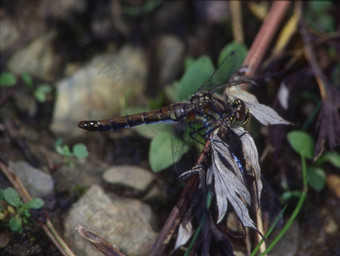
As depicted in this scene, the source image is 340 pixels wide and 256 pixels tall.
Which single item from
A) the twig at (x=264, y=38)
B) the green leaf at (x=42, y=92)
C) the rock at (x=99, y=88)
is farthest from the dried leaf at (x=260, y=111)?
the green leaf at (x=42, y=92)

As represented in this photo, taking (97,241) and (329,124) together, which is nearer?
(97,241)

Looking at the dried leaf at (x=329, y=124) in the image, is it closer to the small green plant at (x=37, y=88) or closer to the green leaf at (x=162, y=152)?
the green leaf at (x=162, y=152)

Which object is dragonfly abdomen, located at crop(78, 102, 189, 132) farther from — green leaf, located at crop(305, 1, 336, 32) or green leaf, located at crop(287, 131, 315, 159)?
green leaf, located at crop(305, 1, 336, 32)

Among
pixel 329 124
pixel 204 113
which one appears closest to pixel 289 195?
pixel 329 124

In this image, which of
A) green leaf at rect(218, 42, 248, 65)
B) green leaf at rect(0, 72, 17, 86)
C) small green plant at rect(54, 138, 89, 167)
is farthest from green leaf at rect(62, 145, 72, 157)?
green leaf at rect(218, 42, 248, 65)

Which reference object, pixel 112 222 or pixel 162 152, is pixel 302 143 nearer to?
pixel 162 152

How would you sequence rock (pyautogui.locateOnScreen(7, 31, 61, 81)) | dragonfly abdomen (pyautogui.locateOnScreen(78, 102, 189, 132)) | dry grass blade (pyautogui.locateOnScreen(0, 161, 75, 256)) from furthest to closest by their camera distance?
rock (pyautogui.locateOnScreen(7, 31, 61, 81)) → dragonfly abdomen (pyautogui.locateOnScreen(78, 102, 189, 132)) → dry grass blade (pyautogui.locateOnScreen(0, 161, 75, 256))
